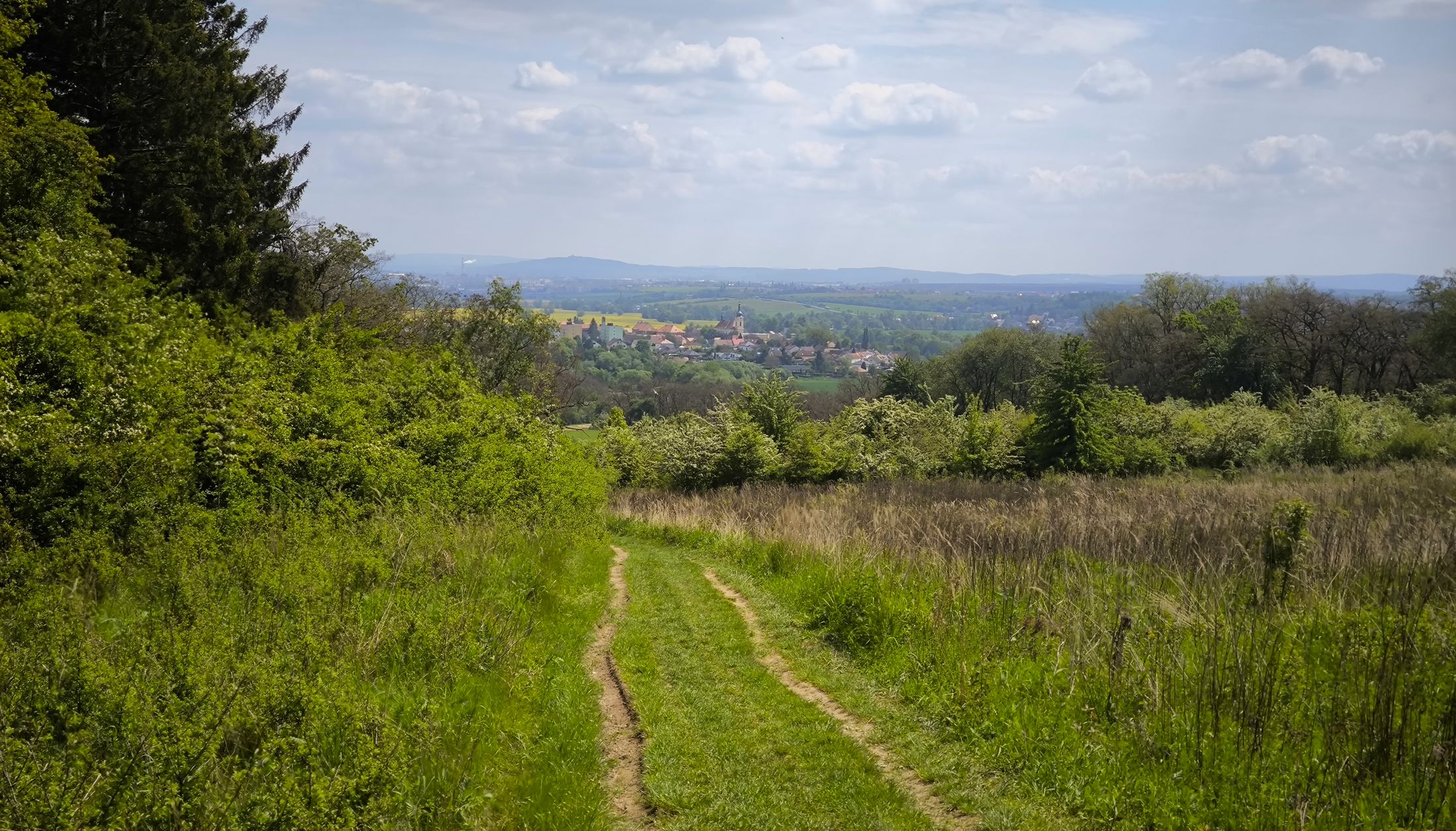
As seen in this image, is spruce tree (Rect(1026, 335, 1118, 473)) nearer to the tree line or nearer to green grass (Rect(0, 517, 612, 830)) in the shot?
the tree line

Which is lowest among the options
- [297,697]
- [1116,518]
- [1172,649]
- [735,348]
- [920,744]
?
[735,348]

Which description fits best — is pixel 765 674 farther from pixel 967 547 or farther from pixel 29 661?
pixel 29 661

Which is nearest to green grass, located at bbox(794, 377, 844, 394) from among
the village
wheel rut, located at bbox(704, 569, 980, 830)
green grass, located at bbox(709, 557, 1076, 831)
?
the village

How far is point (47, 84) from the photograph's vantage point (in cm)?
1933

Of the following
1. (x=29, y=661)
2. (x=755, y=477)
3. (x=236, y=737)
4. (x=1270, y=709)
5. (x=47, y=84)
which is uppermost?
(x=47, y=84)

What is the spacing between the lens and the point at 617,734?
22.3 ft

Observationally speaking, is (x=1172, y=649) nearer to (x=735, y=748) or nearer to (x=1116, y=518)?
(x=735, y=748)

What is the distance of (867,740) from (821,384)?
121034 mm

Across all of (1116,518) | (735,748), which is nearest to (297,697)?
(735,748)

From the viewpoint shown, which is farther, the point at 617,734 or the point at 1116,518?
the point at 1116,518

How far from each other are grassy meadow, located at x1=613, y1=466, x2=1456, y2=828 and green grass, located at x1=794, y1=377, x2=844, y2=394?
9916 cm

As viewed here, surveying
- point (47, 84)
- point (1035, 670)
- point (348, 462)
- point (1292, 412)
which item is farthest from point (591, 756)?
point (1292, 412)

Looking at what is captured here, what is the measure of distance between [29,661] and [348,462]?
6042 mm

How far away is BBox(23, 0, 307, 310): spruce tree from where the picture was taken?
63.6 ft
